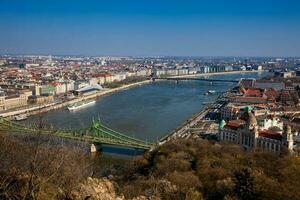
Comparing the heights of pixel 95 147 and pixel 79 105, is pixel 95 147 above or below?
above

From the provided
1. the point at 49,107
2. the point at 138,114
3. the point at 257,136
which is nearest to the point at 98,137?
the point at 257,136

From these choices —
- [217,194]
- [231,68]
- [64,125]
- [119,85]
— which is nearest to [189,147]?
[217,194]

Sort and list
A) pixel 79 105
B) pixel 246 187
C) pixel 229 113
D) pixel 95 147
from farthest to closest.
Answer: pixel 79 105, pixel 229 113, pixel 95 147, pixel 246 187

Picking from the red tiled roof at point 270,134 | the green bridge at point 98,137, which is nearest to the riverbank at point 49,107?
the green bridge at point 98,137

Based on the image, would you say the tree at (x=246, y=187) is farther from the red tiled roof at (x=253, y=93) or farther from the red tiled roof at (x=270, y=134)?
the red tiled roof at (x=253, y=93)

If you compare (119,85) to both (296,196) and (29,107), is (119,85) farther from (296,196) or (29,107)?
(296,196)

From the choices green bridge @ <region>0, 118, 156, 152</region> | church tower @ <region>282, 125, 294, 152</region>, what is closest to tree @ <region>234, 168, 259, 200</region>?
church tower @ <region>282, 125, 294, 152</region>

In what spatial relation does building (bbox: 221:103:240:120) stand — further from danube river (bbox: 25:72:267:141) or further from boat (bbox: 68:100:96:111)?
boat (bbox: 68:100:96:111)

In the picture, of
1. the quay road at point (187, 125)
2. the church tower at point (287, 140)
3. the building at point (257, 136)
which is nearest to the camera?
the church tower at point (287, 140)

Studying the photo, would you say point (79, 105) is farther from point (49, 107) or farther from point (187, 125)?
point (187, 125)
